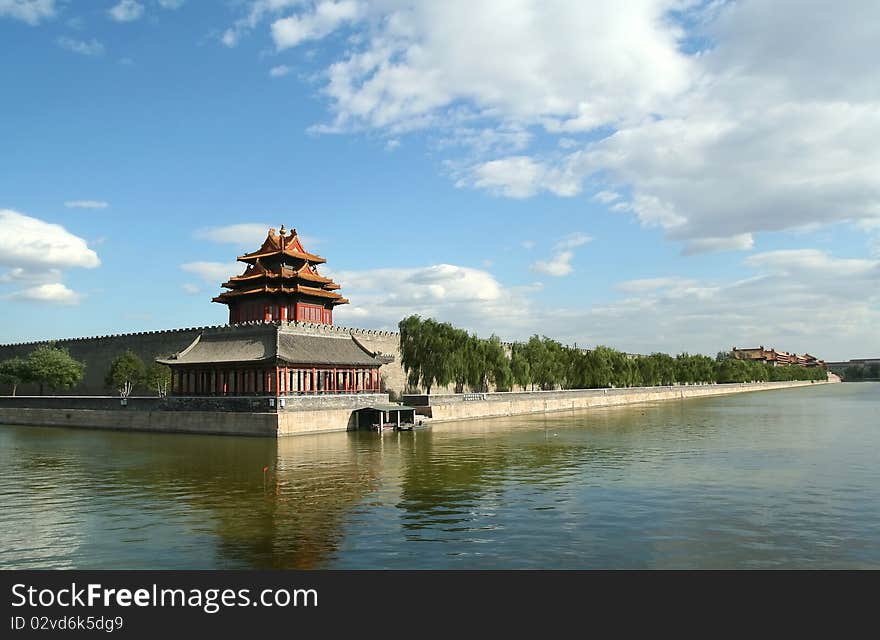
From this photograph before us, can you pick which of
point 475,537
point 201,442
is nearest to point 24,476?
point 201,442

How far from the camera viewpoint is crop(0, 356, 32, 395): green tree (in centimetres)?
6172

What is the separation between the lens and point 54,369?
61.3m

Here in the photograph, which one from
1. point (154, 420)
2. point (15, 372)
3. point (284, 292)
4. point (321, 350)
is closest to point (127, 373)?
point (15, 372)

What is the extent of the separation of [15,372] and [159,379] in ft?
54.6

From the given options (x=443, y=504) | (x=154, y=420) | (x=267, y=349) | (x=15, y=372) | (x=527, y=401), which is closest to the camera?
(x=443, y=504)

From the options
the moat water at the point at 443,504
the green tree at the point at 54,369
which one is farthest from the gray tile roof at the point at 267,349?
the green tree at the point at 54,369

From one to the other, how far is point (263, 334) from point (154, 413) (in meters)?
9.02

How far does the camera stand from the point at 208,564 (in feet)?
49.0

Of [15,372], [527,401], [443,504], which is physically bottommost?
[443,504]

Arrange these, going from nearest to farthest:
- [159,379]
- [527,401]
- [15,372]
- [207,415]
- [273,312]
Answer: [207,415] → [159,379] → [273,312] → [15,372] → [527,401]

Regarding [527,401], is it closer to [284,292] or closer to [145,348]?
[284,292]

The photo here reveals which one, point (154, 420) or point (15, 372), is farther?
point (15, 372)

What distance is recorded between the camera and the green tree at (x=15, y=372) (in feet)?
202
